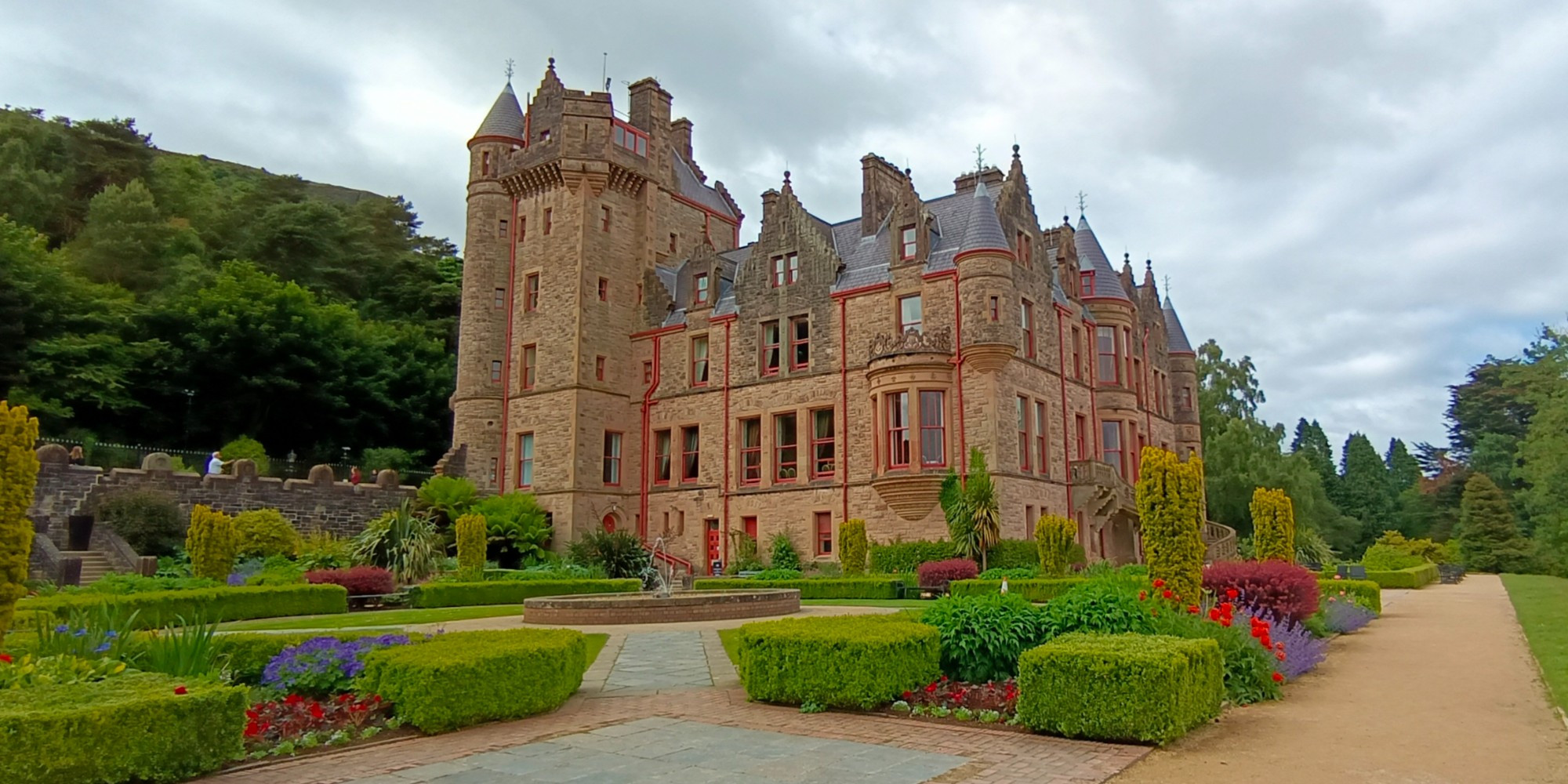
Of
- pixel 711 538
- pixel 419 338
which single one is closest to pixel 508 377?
pixel 711 538

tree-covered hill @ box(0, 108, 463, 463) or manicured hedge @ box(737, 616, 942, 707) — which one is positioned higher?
tree-covered hill @ box(0, 108, 463, 463)

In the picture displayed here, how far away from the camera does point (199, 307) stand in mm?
39281

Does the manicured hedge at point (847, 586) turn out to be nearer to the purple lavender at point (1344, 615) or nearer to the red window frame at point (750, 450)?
the red window frame at point (750, 450)

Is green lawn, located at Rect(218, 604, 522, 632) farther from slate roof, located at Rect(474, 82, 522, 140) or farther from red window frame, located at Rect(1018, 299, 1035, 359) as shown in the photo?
slate roof, located at Rect(474, 82, 522, 140)

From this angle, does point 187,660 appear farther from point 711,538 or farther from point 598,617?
point 711,538

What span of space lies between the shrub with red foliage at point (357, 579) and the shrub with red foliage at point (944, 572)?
543 inches

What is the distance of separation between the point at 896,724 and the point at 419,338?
46.1 metres

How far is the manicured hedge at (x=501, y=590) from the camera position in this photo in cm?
2295

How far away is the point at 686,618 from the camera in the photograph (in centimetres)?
1972

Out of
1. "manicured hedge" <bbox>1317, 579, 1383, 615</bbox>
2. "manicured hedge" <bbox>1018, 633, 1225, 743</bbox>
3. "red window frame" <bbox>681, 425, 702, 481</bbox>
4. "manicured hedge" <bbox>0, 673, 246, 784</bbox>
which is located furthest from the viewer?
"red window frame" <bbox>681, 425, 702, 481</bbox>

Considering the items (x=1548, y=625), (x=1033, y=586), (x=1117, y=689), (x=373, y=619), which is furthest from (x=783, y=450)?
(x=1117, y=689)

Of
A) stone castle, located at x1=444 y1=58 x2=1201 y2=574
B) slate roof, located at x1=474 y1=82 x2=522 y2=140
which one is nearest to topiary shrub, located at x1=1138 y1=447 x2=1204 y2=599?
stone castle, located at x1=444 y1=58 x2=1201 y2=574

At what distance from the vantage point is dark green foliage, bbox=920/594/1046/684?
965 centimetres

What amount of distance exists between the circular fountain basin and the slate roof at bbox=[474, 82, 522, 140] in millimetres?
26433
